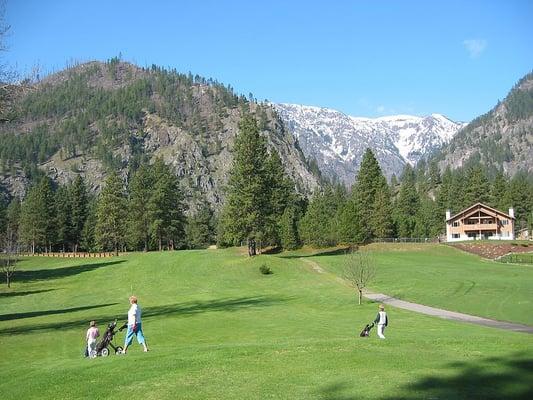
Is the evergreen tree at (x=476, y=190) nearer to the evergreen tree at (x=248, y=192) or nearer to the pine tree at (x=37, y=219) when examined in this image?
the evergreen tree at (x=248, y=192)

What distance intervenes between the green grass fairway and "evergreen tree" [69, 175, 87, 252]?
4714cm

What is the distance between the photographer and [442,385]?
12.6 m

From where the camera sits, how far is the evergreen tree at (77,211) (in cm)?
10569

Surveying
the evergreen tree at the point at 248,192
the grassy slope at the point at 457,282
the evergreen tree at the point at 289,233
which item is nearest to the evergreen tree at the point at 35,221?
the evergreen tree at the point at 289,233

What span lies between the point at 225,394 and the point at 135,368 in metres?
4.11

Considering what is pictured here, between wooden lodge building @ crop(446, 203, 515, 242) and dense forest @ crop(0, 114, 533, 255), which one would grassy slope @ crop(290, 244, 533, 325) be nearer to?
dense forest @ crop(0, 114, 533, 255)

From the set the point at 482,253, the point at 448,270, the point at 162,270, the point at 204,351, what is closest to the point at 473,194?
the point at 482,253

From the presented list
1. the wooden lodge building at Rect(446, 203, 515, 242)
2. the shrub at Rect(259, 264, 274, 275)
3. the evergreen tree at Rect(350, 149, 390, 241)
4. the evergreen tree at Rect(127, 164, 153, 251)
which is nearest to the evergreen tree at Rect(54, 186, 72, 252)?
the evergreen tree at Rect(127, 164, 153, 251)

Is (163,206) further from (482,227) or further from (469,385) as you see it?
(469,385)

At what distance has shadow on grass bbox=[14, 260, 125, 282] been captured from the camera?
64.1 meters

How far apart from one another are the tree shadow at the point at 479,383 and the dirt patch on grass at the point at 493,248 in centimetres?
7198

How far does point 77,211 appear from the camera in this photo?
106250 millimetres

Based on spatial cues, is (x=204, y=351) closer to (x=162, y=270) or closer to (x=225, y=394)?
(x=225, y=394)

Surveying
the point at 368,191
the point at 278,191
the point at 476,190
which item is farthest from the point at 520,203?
the point at 278,191
